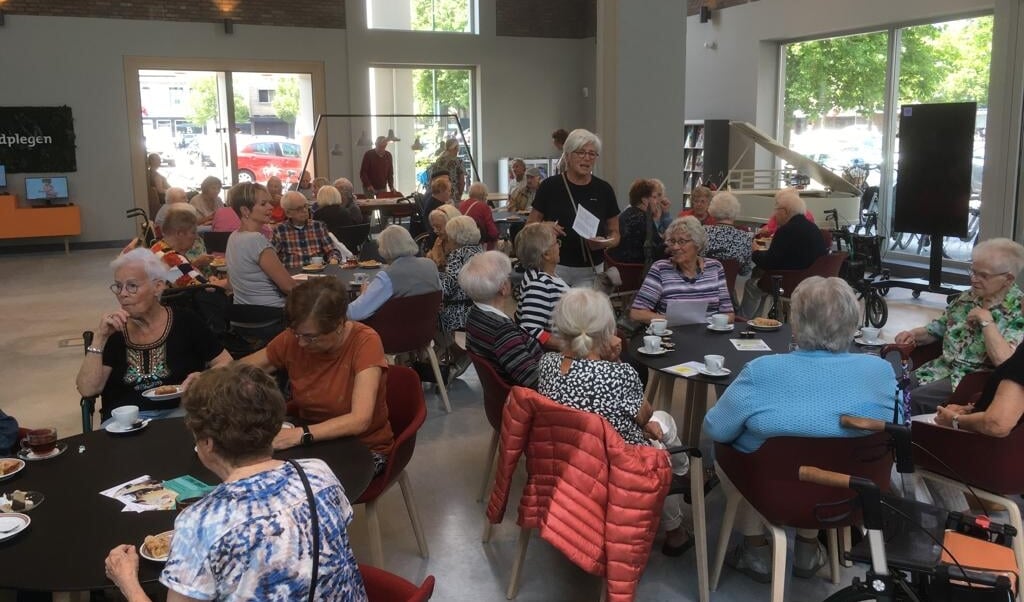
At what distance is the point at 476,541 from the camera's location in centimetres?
355

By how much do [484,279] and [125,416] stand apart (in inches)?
56.2

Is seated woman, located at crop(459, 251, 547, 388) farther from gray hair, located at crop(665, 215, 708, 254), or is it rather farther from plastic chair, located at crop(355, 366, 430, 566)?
gray hair, located at crop(665, 215, 708, 254)

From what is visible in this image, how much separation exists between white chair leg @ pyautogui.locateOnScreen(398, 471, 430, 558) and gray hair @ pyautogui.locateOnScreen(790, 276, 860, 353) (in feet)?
5.03

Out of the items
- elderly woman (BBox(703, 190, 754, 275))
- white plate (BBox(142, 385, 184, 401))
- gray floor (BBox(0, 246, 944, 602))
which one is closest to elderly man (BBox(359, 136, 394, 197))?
gray floor (BBox(0, 246, 944, 602))

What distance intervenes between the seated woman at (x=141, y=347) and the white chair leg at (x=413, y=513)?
828mm

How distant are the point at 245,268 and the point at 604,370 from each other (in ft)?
8.86

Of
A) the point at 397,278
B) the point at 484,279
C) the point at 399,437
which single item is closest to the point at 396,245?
the point at 397,278

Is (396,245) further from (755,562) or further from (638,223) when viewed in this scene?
(755,562)

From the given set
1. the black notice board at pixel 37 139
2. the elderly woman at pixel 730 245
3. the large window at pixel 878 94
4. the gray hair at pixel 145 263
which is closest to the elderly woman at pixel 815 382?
the gray hair at pixel 145 263

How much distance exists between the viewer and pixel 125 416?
2.71 metres

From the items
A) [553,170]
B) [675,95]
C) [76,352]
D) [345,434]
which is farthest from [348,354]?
[553,170]

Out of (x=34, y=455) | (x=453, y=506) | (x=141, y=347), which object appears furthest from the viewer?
(x=453, y=506)

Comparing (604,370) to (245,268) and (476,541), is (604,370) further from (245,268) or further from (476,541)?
(245,268)

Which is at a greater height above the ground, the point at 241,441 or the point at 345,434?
the point at 241,441
